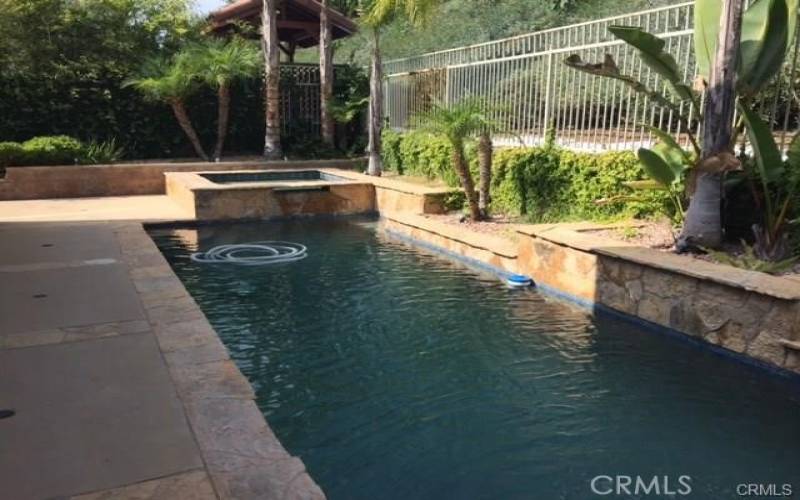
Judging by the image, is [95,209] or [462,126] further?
[95,209]

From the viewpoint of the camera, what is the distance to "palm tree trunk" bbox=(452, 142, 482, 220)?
9.32 metres

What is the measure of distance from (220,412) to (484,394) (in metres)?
1.89

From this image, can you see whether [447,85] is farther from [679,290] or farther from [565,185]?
[679,290]

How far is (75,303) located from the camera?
17.3 feet

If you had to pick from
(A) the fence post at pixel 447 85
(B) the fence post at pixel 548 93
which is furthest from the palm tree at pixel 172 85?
(B) the fence post at pixel 548 93

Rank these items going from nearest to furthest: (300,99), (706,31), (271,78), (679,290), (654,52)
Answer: (679,290) → (654,52) → (706,31) → (271,78) → (300,99)

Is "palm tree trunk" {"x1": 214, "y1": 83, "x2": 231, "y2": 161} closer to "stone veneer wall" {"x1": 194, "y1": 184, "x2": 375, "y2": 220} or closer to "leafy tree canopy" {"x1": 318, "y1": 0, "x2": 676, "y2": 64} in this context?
"stone veneer wall" {"x1": 194, "y1": 184, "x2": 375, "y2": 220}

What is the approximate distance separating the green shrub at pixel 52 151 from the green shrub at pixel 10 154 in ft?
0.34

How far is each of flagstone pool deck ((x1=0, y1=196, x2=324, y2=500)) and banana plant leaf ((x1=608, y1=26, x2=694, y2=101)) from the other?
4645 mm

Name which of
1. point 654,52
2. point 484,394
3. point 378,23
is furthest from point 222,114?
point 484,394

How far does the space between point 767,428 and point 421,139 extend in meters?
9.79

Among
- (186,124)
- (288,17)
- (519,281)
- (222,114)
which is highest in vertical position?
(288,17)

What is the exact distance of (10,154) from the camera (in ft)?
43.5

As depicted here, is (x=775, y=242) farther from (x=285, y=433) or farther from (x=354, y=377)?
(x=285, y=433)
